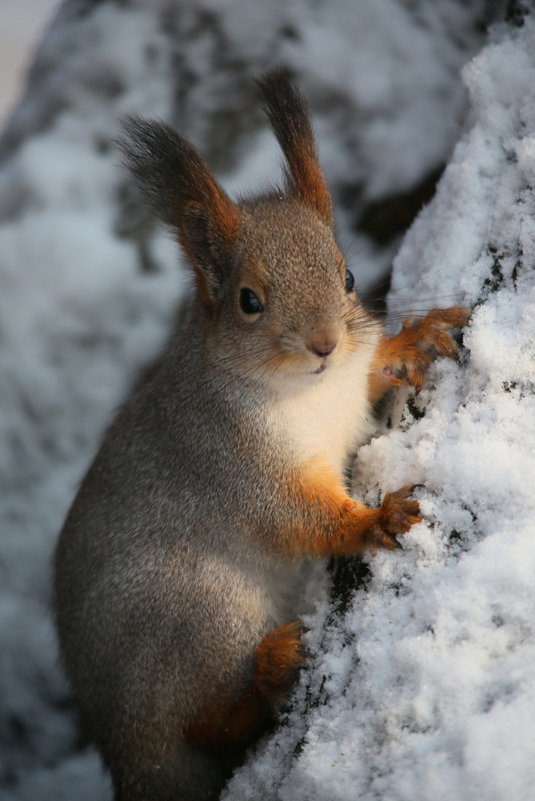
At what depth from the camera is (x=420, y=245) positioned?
2.03m

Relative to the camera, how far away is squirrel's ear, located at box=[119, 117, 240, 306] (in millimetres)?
1666

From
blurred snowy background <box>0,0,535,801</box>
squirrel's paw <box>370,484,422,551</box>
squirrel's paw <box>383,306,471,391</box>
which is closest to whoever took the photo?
squirrel's paw <box>370,484,422,551</box>

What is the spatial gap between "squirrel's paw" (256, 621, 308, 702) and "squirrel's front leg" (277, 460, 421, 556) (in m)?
0.21

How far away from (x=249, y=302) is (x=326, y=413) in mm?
330

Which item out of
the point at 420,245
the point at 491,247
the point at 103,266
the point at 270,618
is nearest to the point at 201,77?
the point at 103,266

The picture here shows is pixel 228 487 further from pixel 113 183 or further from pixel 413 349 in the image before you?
pixel 113 183

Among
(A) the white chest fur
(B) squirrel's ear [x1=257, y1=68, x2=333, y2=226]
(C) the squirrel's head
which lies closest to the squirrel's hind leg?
(A) the white chest fur

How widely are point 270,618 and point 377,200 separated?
5.54 ft

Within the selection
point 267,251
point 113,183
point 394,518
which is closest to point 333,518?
point 394,518

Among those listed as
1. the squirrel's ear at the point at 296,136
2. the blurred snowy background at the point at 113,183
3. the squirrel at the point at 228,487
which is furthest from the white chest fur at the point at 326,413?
the blurred snowy background at the point at 113,183

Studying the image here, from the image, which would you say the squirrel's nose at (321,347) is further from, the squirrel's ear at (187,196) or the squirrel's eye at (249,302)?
the squirrel's ear at (187,196)

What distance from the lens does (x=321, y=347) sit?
1531 millimetres

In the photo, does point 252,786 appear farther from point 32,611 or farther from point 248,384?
point 32,611

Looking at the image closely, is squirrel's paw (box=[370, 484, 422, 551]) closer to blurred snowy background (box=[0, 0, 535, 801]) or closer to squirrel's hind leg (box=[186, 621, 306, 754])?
squirrel's hind leg (box=[186, 621, 306, 754])
